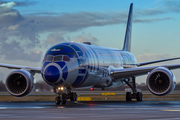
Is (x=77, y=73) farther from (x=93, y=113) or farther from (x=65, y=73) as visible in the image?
(x=93, y=113)

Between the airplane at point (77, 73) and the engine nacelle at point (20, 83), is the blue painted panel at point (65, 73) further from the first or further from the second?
the engine nacelle at point (20, 83)

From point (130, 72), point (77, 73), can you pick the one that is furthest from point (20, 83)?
point (130, 72)

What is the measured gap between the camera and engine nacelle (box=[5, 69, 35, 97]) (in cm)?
2658

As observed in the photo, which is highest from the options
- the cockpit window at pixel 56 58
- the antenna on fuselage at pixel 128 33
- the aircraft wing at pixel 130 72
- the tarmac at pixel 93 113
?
the antenna on fuselage at pixel 128 33

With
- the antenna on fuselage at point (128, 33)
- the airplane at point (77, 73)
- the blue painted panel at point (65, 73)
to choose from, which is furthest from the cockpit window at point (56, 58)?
the antenna on fuselage at point (128, 33)

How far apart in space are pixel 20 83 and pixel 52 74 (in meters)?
4.53

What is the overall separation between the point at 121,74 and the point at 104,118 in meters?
16.7

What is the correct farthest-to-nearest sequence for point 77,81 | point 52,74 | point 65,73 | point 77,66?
point 77,81 → point 77,66 → point 65,73 → point 52,74

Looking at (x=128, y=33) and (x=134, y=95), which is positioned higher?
(x=128, y=33)

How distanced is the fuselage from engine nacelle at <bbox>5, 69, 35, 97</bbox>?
2338mm

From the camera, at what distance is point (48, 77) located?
77.6ft

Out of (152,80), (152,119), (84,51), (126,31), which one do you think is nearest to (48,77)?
(84,51)

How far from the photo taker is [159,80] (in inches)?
1049

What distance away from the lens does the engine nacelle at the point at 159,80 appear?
26.1m
